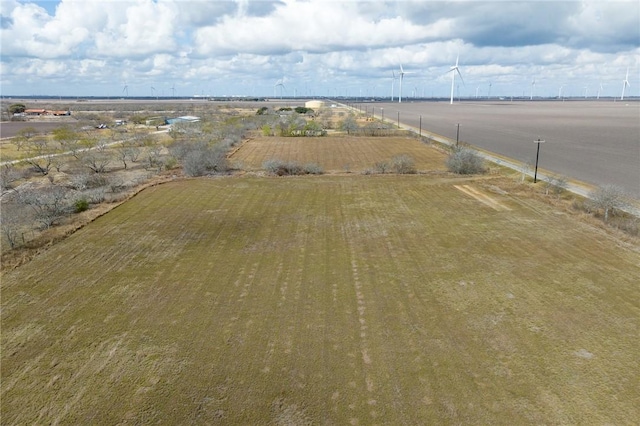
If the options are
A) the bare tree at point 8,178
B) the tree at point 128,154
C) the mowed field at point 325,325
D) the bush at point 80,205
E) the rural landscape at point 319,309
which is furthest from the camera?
the tree at point 128,154

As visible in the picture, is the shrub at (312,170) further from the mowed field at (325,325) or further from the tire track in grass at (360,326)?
the tire track in grass at (360,326)

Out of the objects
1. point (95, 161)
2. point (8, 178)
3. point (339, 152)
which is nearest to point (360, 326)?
point (8, 178)

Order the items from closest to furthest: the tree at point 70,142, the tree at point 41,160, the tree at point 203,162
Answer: the tree at point 203,162
the tree at point 41,160
the tree at point 70,142

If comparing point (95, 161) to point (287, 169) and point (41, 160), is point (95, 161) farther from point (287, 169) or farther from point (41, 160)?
point (287, 169)

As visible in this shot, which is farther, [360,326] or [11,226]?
[11,226]

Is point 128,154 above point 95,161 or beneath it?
above

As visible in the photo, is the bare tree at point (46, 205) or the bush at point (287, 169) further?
the bush at point (287, 169)

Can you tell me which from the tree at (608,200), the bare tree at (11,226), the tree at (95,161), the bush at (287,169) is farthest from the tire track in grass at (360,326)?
the tree at (95,161)
